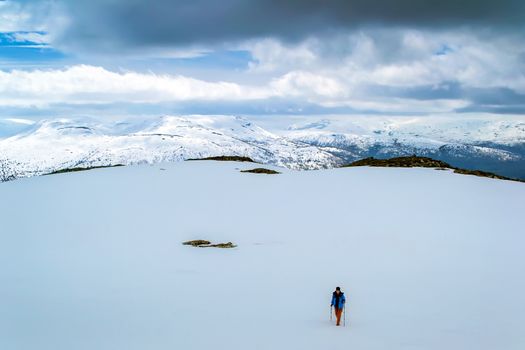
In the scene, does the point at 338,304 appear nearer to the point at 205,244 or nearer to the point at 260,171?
the point at 205,244

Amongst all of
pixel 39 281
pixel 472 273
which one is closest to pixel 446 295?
pixel 472 273

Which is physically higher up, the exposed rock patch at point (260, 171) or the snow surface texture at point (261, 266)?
the exposed rock patch at point (260, 171)

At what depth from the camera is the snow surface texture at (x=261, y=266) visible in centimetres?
1513

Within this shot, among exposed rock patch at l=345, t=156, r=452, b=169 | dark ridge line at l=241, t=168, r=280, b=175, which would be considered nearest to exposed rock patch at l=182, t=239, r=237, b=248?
dark ridge line at l=241, t=168, r=280, b=175

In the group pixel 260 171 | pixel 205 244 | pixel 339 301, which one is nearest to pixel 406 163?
pixel 260 171

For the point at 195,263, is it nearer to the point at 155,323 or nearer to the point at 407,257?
the point at 155,323

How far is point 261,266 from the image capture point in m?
23.2

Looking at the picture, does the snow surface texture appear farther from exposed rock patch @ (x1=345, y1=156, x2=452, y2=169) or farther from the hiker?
exposed rock patch @ (x1=345, y1=156, x2=452, y2=169)

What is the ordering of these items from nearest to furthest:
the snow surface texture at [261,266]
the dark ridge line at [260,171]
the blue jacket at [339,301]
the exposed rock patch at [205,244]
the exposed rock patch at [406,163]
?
1. the snow surface texture at [261,266]
2. the blue jacket at [339,301]
3. the exposed rock patch at [205,244]
4. the dark ridge line at [260,171]
5. the exposed rock patch at [406,163]

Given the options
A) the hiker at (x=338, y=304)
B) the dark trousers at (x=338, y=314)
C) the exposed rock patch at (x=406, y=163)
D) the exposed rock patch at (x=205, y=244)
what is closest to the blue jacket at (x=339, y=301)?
the hiker at (x=338, y=304)

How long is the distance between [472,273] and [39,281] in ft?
64.3

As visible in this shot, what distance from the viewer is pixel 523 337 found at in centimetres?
1502

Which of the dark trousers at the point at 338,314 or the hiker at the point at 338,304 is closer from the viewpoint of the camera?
the hiker at the point at 338,304

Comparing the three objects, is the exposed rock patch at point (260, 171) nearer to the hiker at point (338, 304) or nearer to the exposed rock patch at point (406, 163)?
the exposed rock patch at point (406, 163)
